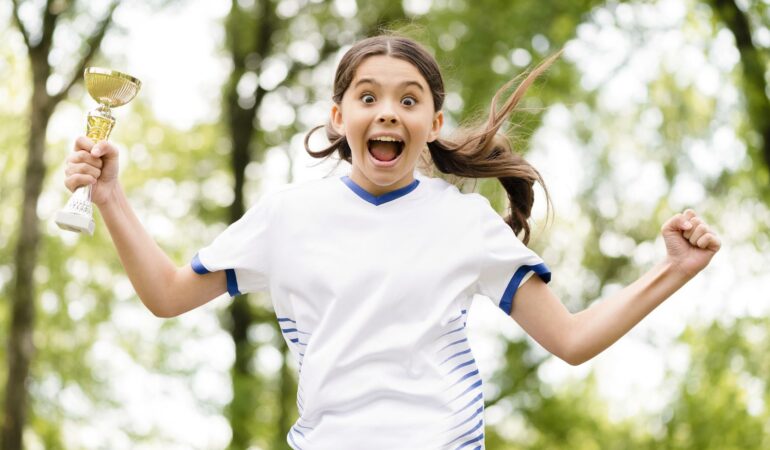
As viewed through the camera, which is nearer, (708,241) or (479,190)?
(708,241)

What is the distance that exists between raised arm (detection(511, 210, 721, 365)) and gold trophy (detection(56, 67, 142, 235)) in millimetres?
1070

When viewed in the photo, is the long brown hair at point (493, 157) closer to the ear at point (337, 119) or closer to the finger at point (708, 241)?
the ear at point (337, 119)

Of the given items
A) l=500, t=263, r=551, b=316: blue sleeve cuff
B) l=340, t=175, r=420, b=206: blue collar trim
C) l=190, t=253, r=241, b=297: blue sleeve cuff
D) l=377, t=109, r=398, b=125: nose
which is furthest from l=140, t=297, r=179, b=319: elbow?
l=500, t=263, r=551, b=316: blue sleeve cuff

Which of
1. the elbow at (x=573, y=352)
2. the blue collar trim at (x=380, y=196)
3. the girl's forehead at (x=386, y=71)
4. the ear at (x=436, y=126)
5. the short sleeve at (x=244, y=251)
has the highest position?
the girl's forehead at (x=386, y=71)

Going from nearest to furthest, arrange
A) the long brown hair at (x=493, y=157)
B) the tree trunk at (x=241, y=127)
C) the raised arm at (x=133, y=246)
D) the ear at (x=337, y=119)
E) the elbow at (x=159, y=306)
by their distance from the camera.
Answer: the raised arm at (x=133, y=246)
the elbow at (x=159, y=306)
the ear at (x=337, y=119)
the long brown hair at (x=493, y=157)
the tree trunk at (x=241, y=127)

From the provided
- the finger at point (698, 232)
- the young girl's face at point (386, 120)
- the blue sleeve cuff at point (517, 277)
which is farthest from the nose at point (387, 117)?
the finger at point (698, 232)

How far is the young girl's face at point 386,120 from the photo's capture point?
2.82m

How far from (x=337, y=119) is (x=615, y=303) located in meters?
0.84

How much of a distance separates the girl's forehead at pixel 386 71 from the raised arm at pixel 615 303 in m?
0.58

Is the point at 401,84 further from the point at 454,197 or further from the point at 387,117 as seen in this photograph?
the point at 454,197

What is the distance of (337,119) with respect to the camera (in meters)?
3.05

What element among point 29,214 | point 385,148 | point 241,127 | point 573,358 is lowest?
point 241,127

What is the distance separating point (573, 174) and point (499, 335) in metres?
2.04

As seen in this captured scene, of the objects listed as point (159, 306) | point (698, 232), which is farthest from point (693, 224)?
point (159, 306)
